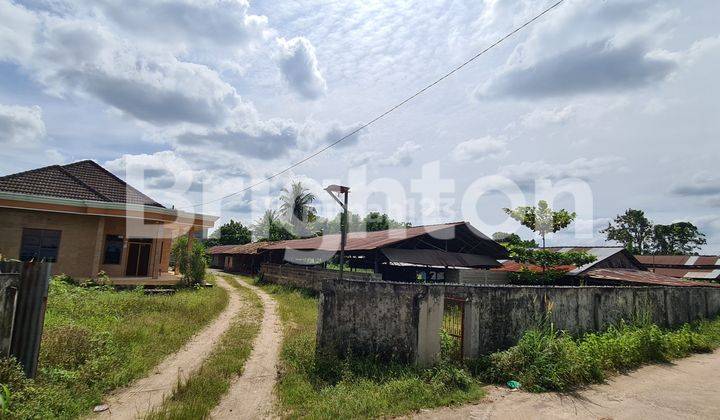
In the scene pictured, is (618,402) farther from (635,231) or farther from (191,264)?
(635,231)

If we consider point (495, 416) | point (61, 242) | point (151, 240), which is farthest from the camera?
point (151, 240)

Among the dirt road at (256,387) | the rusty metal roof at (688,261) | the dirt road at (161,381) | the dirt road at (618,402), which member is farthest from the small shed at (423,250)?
the rusty metal roof at (688,261)

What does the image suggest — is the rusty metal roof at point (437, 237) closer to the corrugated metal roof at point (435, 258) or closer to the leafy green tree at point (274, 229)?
the corrugated metal roof at point (435, 258)

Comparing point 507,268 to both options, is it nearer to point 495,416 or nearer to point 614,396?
point 614,396

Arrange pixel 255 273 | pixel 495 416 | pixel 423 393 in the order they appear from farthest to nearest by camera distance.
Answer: pixel 255 273, pixel 423 393, pixel 495 416

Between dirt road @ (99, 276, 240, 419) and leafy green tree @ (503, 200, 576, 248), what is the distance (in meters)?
15.1

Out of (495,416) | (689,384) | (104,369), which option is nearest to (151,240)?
(104,369)

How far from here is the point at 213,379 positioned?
613 cm

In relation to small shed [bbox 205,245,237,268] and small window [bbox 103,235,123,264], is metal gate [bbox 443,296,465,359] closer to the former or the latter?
small window [bbox 103,235,123,264]

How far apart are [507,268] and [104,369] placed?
18643 mm

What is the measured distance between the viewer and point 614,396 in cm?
609

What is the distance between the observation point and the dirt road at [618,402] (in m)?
5.29

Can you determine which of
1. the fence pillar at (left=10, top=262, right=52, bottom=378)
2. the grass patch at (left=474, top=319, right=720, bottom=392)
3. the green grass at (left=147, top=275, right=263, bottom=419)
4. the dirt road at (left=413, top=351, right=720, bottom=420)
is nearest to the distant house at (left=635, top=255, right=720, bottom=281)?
the grass patch at (left=474, top=319, right=720, bottom=392)

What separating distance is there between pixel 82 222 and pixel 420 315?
49.7 ft
